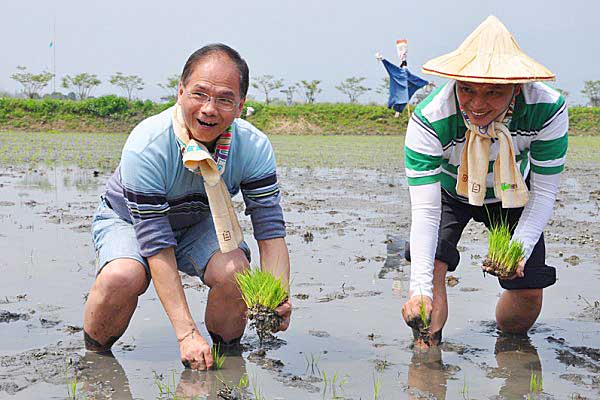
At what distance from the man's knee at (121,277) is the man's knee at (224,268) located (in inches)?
13.3

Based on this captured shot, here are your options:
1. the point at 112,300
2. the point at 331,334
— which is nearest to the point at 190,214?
the point at 112,300

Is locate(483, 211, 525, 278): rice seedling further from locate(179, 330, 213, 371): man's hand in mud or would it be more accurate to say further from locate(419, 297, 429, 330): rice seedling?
locate(179, 330, 213, 371): man's hand in mud

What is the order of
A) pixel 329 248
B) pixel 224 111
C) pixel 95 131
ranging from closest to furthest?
pixel 224 111, pixel 329 248, pixel 95 131

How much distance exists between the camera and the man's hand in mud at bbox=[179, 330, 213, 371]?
356 centimetres

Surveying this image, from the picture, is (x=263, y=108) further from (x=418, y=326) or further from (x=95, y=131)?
(x=418, y=326)

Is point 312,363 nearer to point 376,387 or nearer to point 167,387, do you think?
point 376,387

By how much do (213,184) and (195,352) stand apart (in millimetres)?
772

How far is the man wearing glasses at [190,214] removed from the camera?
344 centimetres

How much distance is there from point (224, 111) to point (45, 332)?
1726mm

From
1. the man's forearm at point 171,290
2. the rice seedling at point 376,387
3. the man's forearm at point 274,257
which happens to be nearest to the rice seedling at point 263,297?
the man's forearm at point 274,257

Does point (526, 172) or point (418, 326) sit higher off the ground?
point (526, 172)

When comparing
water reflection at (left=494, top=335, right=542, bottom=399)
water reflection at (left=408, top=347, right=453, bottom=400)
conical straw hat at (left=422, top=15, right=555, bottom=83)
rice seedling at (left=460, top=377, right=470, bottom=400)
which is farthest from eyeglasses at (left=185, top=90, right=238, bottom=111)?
water reflection at (left=494, top=335, right=542, bottom=399)

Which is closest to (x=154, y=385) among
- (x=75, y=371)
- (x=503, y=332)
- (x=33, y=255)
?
(x=75, y=371)

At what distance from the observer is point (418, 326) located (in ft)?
12.2
